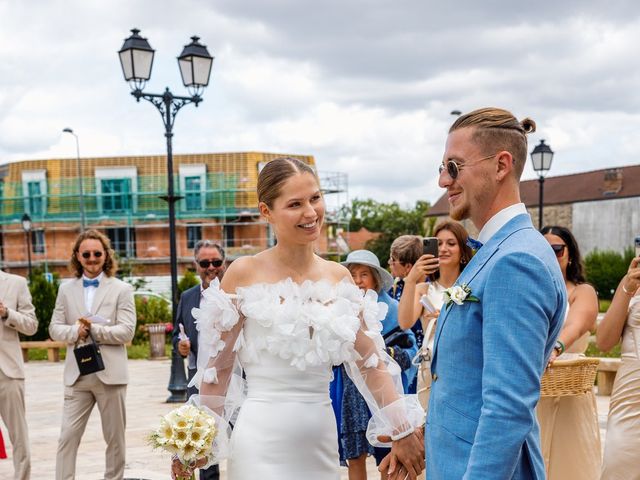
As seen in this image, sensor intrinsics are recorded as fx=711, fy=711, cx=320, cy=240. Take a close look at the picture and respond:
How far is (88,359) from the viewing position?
5926 mm

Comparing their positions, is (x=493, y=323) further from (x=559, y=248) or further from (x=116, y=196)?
(x=116, y=196)

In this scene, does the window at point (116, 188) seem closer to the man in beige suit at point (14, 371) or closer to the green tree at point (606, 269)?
the green tree at point (606, 269)

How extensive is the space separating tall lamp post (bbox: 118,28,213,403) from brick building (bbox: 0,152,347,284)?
3454 centimetres

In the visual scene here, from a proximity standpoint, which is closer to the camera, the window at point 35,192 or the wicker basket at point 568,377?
Result: the wicker basket at point 568,377

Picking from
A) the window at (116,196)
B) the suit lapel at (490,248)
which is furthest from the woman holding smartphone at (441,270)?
the window at (116,196)

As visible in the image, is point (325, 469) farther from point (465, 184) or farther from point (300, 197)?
point (465, 184)

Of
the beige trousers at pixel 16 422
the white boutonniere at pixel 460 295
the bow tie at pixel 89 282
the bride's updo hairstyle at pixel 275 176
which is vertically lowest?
the beige trousers at pixel 16 422

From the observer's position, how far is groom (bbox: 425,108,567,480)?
6.64 feet

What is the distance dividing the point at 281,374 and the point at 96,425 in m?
7.47

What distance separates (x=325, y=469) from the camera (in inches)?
132

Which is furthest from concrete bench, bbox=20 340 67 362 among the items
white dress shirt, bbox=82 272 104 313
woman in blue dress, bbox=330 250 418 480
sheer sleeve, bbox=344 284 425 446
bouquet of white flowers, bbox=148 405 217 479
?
bouquet of white flowers, bbox=148 405 217 479

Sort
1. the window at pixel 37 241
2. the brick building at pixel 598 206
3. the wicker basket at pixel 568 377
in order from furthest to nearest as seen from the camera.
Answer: the brick building at pixel 598 206, the window at pixel 37 241, the wicker basket at pixel 568 377

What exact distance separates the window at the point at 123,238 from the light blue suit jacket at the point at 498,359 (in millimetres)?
45708

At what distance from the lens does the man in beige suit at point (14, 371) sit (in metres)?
6.25
